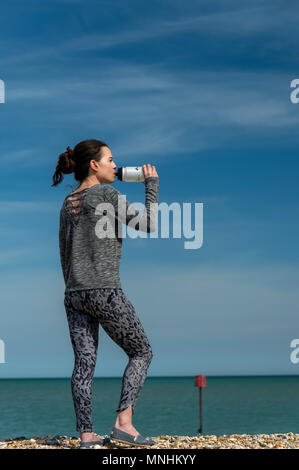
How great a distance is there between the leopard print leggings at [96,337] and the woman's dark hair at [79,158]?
40.9 inches

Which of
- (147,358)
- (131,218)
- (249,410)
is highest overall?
(131,218)

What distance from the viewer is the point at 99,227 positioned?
4.89m

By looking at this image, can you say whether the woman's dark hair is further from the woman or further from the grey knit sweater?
the grey knit sweater

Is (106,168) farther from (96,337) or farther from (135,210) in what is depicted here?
(96,337)

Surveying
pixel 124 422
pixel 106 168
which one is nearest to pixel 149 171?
pixel 106 168

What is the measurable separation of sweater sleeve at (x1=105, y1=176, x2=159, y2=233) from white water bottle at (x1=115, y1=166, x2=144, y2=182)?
0.61 feet

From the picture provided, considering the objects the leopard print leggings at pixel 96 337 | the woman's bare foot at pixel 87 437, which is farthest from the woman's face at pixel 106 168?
the woman's bare foot at pixel 87 437

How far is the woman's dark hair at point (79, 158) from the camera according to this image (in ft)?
16.9

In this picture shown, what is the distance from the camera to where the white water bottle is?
5145 mm

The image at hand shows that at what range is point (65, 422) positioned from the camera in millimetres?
42406

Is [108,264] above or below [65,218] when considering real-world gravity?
below

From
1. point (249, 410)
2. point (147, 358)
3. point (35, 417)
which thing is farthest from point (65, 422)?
point (147, 358)
